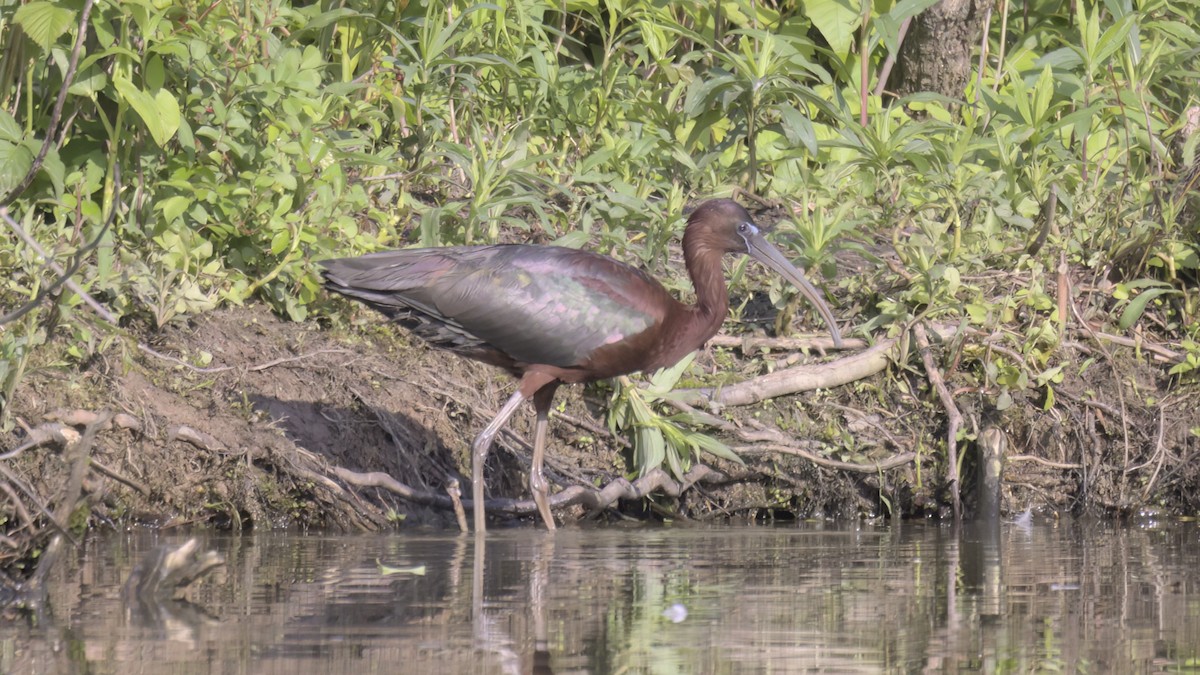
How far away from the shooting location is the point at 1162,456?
8.11 meters

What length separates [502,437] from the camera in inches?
313

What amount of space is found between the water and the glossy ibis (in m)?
A: 0.80

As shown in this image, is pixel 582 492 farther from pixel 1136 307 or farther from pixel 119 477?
pixel 1136 307

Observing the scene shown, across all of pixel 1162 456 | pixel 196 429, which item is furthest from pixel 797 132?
pixel 196 429

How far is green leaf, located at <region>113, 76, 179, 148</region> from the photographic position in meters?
7.18

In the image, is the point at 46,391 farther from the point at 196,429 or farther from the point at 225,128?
the point at 225,128

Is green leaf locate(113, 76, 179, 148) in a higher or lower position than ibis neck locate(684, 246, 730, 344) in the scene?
higher

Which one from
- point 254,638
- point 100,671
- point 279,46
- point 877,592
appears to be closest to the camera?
point 100,671

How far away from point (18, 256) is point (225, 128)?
120 centimetres

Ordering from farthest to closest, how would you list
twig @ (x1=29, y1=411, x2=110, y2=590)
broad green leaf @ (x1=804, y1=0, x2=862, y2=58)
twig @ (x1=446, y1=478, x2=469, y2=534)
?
broad green leaf @ (x1=804, y1=0, x2=862, y2=58) < twig @ (x1=446, y1=478, x2=469, y2=534) < twig @ (x1=29, y1=411, x2=110, y2=590)

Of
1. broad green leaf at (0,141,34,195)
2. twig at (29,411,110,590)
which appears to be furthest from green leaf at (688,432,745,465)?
broad green leaf at (0,141,34,195)

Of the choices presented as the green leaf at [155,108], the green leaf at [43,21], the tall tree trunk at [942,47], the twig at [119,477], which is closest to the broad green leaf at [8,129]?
the green leaf at [155,108]

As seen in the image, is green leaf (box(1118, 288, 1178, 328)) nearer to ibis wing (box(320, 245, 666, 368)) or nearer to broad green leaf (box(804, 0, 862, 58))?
broad green leaf (box(804, 0, 862, 58))

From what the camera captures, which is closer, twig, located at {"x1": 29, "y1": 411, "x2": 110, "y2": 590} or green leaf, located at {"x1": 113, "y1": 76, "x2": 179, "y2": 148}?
twig, located at {"x1": 29, "y1": 411, "x2": 110, "y2": 590}
